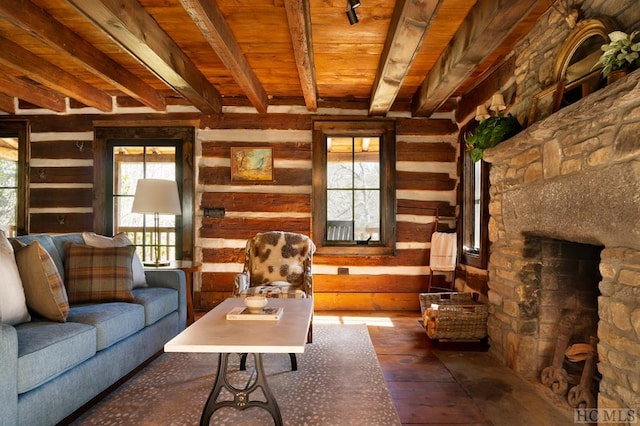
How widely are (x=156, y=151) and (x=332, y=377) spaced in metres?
3.53

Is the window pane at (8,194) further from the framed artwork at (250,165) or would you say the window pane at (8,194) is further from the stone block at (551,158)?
the stone block at (551,158)

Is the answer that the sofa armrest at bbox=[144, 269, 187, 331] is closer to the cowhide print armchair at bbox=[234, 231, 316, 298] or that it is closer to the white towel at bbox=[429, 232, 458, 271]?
the cowhide print armchair at bbox=[234, 231, 316, 298]

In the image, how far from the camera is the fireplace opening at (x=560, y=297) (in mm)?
2590

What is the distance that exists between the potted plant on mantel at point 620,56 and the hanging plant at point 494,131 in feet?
3.56

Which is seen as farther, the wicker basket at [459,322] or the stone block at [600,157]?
the wicker basket at [459,322]

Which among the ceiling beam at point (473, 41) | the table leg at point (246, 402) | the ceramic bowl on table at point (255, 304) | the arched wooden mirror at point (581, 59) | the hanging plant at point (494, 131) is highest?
the ceiling beam at point (473, 41)

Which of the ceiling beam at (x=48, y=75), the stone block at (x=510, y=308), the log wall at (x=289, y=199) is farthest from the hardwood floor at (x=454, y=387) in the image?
the ceiling beam at (x=48, y=75)

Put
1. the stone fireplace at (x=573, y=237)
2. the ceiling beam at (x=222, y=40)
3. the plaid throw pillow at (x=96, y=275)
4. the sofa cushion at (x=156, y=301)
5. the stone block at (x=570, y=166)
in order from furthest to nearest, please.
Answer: the sofa cushion at (x=156, y=301) < the plaid throw pillow at (x=96, y=275) < the ceiling beam at (x=222, y=40) < the stone block at (x=570, y=166) < the stone fireplace at (x=573, y=237)

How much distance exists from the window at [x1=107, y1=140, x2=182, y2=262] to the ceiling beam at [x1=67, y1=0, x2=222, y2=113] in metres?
1.07

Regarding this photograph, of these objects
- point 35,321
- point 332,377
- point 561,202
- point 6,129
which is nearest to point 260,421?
point 332,377

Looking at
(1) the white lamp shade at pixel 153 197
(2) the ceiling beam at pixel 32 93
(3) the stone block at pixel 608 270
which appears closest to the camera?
(3) the stone block at pixel 608 270

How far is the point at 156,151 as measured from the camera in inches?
185

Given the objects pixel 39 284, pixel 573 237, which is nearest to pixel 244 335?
pixel 39 284

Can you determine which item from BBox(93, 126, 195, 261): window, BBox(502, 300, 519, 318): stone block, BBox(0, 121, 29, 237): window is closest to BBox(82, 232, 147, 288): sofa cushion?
BBox(93, 126, 195, 261): window
